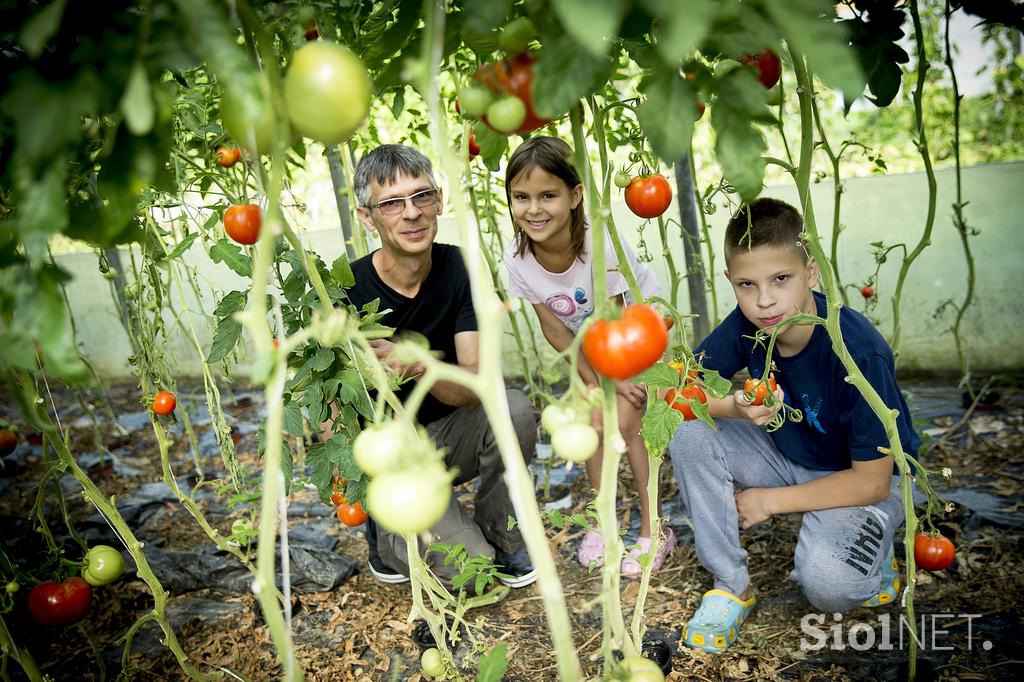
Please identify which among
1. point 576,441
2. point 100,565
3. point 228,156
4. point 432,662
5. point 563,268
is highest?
point 228,156

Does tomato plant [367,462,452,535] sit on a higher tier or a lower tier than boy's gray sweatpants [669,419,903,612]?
higher

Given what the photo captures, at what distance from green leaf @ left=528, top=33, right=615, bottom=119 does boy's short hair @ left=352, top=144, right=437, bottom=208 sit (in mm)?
1215

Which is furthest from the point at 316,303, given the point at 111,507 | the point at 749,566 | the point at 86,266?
the point at 86,266

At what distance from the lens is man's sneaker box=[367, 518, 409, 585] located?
73.6 inches

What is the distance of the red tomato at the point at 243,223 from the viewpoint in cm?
116

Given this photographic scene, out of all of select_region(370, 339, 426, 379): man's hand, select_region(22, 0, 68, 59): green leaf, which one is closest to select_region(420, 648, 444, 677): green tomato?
select_region(370, 339, 426, 379): man's hand

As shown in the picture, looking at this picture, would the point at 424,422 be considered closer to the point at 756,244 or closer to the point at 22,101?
the point at 756,244

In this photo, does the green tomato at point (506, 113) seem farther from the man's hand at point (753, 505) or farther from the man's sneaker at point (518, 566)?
the man's sneaker at point (518, 566)

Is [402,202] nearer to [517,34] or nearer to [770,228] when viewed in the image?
[770,228]

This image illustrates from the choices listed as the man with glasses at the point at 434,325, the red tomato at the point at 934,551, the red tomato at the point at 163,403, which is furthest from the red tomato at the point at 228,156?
the red tomato at the point at 934,551

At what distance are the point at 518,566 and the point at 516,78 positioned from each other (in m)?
1.55

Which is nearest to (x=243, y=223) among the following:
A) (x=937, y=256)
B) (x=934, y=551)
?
(x=934, y=551)

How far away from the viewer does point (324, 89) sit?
542 mm

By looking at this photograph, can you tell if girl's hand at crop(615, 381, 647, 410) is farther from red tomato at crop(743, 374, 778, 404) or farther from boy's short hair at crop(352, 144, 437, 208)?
boy's short hair at crop(352, 144, 437, 208)
